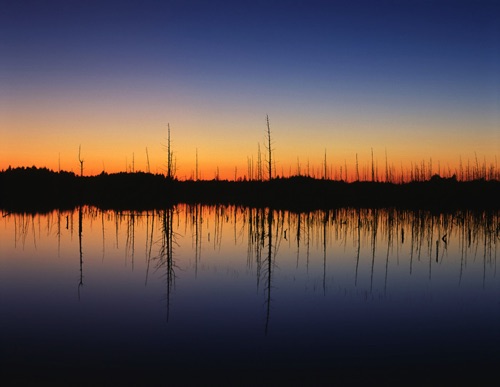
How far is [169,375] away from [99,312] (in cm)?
367

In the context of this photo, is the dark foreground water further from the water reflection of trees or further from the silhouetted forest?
the silhouetted forest

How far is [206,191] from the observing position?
89500 millimetres

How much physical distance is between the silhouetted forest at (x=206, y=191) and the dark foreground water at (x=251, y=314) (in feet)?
128

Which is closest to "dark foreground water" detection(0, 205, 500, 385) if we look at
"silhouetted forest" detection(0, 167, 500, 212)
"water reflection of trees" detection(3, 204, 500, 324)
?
"water reflection of trees" detection(3, 204, 500, 324)

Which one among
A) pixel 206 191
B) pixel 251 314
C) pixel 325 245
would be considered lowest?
pixel 251 314

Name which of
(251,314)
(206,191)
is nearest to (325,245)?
(251,314)

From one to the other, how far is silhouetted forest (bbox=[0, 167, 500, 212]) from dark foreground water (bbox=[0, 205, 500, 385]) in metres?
38.9

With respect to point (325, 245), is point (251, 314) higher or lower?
lower

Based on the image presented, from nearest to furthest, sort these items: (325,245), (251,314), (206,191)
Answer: (251,314)
(325,245)
(206,191)

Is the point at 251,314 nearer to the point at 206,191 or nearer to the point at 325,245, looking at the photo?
the point at 325,245

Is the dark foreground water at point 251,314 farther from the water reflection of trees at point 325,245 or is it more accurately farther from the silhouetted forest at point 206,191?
the silhouetted forest at point 206,191

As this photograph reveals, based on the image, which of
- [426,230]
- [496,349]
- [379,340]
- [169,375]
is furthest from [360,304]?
[426,230]

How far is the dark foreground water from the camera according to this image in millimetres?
6500

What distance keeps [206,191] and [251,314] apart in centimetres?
8060
